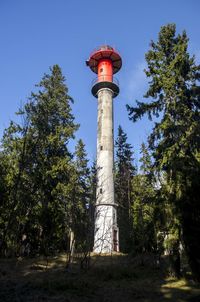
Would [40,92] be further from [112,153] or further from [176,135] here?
[176,135]

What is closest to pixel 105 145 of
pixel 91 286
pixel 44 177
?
pixel 44 177

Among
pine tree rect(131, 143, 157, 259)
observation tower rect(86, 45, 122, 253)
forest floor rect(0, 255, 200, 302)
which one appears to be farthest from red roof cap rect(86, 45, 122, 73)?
forest floor rect(0, 255, 200, 302)

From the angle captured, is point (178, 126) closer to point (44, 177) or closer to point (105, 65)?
point (44, 177)

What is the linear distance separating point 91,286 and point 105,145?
61.2ft

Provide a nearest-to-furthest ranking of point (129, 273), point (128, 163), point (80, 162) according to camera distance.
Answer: point (129, 273), point (80, 162), point (128, 163)

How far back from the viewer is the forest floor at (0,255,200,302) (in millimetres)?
9962

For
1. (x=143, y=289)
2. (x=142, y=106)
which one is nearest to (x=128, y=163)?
(x=142, y=106)

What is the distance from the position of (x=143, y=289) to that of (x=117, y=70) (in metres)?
28.9

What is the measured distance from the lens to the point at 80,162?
33.2 meters

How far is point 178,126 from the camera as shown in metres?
15.1

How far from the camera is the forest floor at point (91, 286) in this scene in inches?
392

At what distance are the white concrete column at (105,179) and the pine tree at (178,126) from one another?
9.07 m

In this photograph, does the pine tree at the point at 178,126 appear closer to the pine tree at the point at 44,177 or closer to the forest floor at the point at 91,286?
the forest floor at the point at 91,286

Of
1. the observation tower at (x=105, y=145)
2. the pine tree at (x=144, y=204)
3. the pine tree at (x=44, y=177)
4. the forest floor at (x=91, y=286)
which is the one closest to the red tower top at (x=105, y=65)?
the observation tower at (x=105, y=145)
